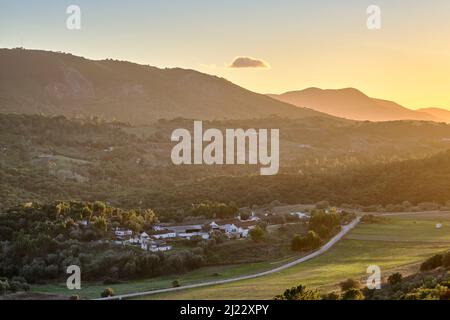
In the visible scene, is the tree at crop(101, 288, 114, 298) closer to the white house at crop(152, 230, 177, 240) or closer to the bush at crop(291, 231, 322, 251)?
the bush at crop(291, 231, 322, 251)

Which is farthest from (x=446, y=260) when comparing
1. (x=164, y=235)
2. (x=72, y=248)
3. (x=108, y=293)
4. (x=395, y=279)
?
(x=164, y=235)

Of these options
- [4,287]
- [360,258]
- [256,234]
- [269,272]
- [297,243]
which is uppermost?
[256,234]

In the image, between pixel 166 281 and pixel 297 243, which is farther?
pixel 297 243

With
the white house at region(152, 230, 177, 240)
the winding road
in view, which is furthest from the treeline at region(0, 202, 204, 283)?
the winding road

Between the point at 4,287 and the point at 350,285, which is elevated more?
the point at 350,285

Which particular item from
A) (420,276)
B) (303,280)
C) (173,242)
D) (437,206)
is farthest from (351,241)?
(437,206)

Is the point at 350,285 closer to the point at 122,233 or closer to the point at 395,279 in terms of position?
the point at 395,279

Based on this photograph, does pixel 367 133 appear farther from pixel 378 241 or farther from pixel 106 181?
pixel 378 241

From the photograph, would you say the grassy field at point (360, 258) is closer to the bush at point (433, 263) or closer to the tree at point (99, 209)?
the bush at point (433, 263)

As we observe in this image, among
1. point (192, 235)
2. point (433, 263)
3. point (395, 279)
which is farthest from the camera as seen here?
point (192, 235)
